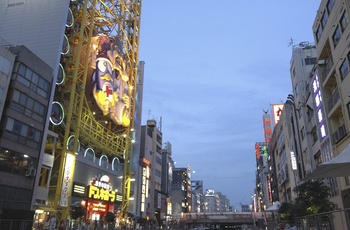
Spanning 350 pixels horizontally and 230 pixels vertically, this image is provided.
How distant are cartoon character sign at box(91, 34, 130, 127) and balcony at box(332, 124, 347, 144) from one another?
31817mm

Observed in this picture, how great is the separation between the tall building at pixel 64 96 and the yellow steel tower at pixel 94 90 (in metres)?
0.12

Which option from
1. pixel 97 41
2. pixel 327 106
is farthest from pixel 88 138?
pixel 327 106

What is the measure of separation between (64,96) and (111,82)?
1052 cm

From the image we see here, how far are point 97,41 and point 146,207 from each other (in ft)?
133

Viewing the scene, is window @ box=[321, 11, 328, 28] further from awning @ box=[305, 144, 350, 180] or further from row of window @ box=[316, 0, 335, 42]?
awning @ box=[305, 144, 350, 180]

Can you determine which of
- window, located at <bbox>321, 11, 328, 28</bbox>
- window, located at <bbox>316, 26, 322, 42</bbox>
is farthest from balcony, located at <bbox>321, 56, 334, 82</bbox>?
window, located at <bbox>321, 11, 328, 28</bbox>

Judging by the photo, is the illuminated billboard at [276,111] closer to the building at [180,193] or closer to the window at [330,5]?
the window at [330,5]

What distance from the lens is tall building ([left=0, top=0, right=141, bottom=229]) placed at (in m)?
33.5

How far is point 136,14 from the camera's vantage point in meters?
67.4

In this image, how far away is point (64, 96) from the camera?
42.1m

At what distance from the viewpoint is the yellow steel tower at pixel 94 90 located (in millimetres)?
39031

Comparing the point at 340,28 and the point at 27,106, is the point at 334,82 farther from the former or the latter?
the point at 27,106

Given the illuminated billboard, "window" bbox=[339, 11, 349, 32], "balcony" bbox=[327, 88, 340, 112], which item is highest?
the illuminated billboard

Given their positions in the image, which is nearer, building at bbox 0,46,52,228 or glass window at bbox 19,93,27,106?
building at bbox 0,46,52,228
